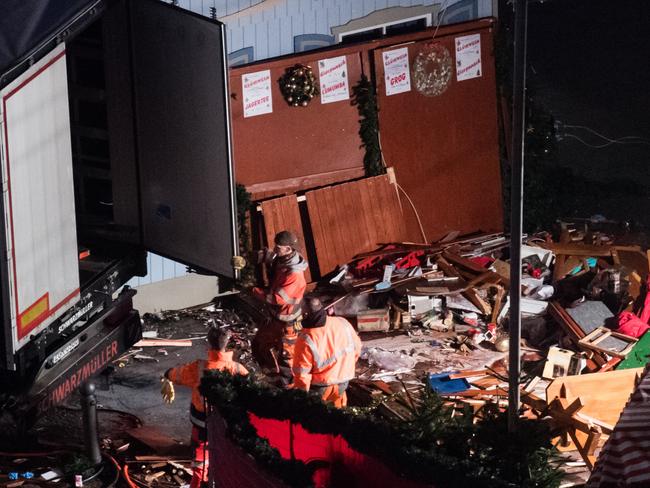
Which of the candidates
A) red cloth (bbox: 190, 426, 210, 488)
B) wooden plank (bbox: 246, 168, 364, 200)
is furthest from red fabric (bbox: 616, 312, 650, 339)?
red cloth (bbox: 190, 426, 210, 488)

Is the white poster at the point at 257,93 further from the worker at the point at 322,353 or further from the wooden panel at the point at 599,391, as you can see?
the wooden panel at the point at 599,391

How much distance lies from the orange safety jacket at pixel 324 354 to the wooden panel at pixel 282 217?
4430 millimetres

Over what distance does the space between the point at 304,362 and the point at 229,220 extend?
1499 mm

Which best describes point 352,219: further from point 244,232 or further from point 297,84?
point 297,84

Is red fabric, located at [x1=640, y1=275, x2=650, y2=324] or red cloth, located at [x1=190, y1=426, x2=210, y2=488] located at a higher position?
red fabric, located at [x1=640, y1=275, x2=650, y2=324]

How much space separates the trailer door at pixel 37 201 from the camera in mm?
7633

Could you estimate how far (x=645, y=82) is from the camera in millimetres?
19266

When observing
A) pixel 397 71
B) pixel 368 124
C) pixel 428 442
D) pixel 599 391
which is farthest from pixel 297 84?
pixel 428 442

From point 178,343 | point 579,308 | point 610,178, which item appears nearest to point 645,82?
point 610,178

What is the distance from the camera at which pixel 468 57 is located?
1532 cm

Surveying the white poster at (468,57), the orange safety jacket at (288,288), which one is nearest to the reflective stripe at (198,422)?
the orange safety jacket at (288,288)

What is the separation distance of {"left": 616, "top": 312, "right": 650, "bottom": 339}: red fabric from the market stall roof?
7.33 meters

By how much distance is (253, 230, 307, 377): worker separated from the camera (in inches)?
452

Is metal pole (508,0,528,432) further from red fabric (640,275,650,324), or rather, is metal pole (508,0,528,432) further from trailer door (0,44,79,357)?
red fabric (640,275,650,324)
